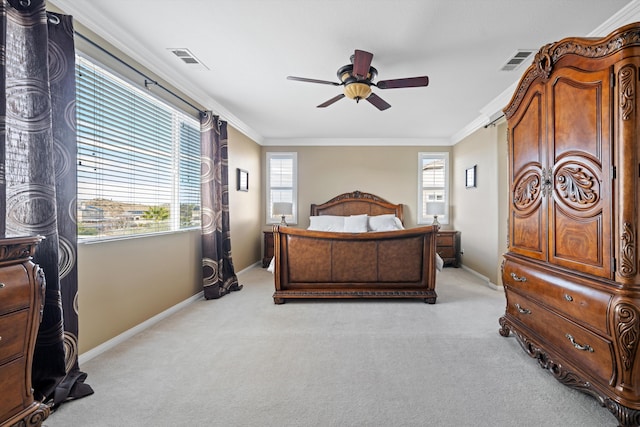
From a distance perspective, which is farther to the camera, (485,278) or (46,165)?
(485,278)

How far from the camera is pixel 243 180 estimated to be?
15.9 ft

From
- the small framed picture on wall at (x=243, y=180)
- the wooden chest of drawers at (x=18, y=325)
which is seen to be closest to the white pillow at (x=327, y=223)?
the small framed picture on wall at (x=243, y=180)

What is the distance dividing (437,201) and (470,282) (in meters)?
2.02

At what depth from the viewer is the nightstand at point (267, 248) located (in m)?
5.39

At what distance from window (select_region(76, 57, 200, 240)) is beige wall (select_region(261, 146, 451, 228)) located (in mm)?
2758

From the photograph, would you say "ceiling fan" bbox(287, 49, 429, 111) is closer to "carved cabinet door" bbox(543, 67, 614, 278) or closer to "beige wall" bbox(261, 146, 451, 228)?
"carved cabinet door" bbox(543, 67, 614, 278)

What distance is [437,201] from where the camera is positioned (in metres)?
5.79

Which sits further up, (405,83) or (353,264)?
(405,83)

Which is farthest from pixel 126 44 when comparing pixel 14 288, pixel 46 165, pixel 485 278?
pixel 485 278

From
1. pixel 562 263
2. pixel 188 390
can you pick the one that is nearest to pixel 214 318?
pixel 188 390

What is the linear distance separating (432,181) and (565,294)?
4380mm

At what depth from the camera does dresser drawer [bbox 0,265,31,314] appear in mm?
1116

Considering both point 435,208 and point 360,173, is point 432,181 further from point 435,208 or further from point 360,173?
point 360,173

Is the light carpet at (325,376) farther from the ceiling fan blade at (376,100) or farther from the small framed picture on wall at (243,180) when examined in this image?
the small framed picture on wall at (243,180)
